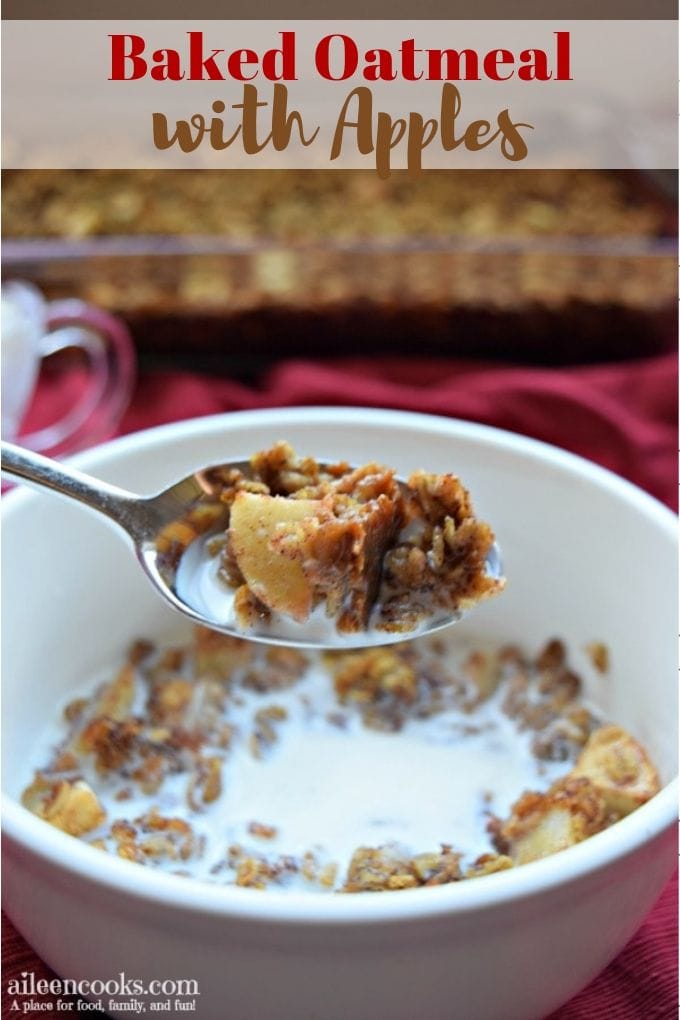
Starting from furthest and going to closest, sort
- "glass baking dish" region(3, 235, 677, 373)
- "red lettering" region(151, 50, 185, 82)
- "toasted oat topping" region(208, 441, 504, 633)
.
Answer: "red lettering" region(151, 50, 185, 82) < "glass baking dish" region(3, 235, 677, 373) < "toasted oat topping" region(208, 441, 504, 633)

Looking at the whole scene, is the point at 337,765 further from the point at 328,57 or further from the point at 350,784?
the point at 328,57

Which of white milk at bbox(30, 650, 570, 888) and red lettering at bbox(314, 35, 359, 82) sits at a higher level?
red lettering at bbox(314, 35, 359, 82)

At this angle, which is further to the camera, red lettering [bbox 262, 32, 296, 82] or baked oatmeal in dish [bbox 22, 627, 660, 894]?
red lettering [bbox 262, 32, 296, 82]

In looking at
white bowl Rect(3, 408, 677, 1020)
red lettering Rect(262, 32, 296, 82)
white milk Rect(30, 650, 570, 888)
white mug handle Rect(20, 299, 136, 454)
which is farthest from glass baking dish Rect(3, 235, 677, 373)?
white milk Rect(30, 650, 570, 888)

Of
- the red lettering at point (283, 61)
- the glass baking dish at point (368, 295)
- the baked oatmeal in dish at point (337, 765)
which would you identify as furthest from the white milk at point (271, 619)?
the red lettering at point (283, 61)

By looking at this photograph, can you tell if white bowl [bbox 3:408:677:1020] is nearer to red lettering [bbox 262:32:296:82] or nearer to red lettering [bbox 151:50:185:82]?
red lettering [bbox 151:50:185:82]

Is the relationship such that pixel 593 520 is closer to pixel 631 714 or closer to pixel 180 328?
pixel 631 714

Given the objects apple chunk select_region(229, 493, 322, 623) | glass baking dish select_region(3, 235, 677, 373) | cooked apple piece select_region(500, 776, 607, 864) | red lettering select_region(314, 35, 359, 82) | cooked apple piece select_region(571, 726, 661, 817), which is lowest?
cooked apple piece select_region(500, 776, 607, 864)
